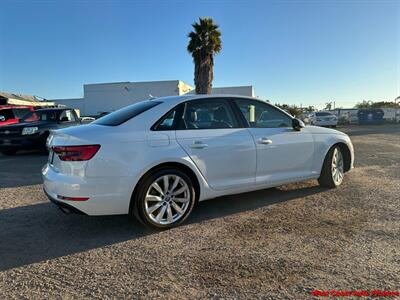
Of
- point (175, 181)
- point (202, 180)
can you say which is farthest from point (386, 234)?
point (175, 181)

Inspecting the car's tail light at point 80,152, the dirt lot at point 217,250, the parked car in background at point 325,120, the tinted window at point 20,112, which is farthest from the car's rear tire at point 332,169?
the parked car in background at point 325,120

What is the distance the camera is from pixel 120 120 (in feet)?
13.6

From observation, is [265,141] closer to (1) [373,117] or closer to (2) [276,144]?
(2) [276,144]

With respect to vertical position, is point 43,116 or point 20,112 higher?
point 20,112

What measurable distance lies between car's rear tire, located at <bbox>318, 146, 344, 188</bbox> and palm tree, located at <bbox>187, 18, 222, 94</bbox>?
17592 millimetres

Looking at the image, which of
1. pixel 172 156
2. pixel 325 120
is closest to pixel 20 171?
A: pixel 172 156

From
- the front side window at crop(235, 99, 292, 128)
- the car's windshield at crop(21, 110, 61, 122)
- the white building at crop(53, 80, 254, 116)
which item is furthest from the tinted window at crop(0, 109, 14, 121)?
the white building at crop(53, 80, 254, 116)

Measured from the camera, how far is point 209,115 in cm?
450

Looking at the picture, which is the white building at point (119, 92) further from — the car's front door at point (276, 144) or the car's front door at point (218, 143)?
the car's front door at point (218, 143)

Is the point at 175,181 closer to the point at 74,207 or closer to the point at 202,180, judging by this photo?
the point at 202,180

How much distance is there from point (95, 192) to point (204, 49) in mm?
21029

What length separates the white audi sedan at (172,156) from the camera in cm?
368

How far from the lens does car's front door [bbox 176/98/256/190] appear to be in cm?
421

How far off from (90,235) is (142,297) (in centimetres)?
156
